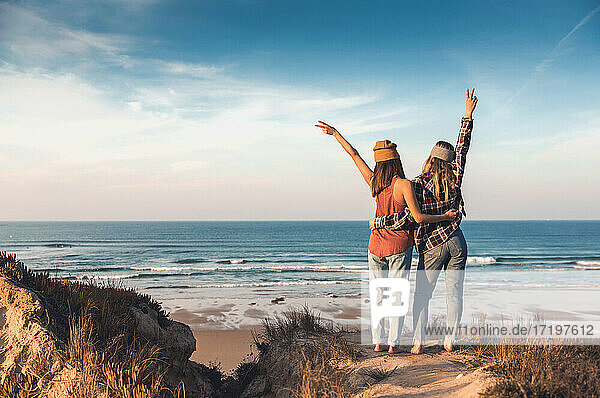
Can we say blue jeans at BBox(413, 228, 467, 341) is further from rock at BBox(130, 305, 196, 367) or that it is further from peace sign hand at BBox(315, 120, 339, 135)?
rock at BBox(130, 305, 196, 367)

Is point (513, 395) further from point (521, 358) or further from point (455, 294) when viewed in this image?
point (455, 294)

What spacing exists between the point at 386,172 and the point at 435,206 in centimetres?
67

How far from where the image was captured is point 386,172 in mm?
4988

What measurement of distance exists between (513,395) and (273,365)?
3.68 meters

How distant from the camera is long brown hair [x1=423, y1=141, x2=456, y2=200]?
191 inches

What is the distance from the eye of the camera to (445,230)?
490cm

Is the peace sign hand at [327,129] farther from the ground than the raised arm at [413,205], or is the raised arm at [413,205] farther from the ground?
the peace sign hand at [327,129]

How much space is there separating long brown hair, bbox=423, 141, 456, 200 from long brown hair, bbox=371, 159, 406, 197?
34 cm

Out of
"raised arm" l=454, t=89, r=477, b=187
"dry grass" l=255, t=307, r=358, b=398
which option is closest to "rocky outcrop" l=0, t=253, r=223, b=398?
"dry grass" l=255, t=307, r=358, b=398

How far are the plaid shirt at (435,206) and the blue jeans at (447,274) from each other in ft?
0.29

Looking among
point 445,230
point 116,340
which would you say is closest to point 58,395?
point 116,340

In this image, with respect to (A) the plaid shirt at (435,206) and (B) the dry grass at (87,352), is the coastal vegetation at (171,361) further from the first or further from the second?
(A) the plaid shirt at (435,206)

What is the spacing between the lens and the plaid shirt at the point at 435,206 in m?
4.83

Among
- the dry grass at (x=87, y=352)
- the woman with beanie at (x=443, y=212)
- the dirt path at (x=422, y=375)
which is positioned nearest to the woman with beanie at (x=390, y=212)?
the woman with beanie at (x=443, y=212)
